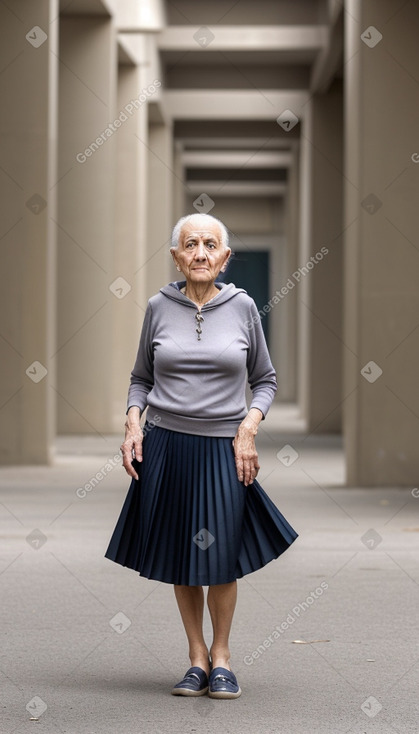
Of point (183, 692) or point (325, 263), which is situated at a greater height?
point (325, 263)

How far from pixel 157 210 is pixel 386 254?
1640 cm

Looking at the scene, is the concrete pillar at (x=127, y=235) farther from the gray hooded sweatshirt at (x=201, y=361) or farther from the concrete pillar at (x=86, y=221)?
the gray hooded sweatshirt at (x=201, y=361)

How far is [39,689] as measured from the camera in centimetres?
514

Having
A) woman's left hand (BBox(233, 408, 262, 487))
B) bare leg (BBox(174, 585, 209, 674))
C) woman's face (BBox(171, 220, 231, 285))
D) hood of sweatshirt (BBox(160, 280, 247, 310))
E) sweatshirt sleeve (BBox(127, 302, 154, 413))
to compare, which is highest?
woman's face (BBox(171, 220, 231, 285))

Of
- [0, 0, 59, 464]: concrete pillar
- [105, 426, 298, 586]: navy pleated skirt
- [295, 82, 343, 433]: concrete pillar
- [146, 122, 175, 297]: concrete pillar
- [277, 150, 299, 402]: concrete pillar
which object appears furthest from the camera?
[277, 150, 299, 402]: concrete pillar

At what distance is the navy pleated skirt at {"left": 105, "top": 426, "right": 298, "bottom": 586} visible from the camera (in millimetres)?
5012

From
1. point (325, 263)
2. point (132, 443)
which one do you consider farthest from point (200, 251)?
point (325, 263)

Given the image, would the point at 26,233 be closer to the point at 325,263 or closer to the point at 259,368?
the point at 325,263

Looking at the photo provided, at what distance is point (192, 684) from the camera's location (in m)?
5.06

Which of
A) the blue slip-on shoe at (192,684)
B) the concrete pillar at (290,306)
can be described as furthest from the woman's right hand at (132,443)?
the concrete pillar at (290,306)

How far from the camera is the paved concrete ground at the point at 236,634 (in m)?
4.79

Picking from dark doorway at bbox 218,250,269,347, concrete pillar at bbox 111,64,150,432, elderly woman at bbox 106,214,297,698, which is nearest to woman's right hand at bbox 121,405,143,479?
elderly woman at bbox 106,214,297,698

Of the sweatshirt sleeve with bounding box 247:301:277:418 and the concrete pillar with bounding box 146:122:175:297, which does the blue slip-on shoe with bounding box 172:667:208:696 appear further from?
the concrete pillar with bounding box 146:122:175:297

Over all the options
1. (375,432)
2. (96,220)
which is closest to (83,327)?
(96,220)
